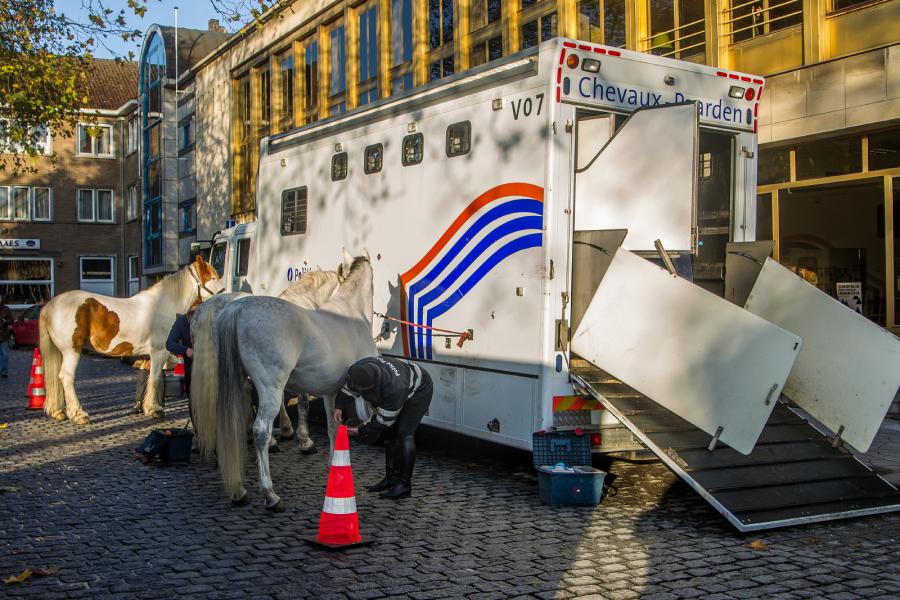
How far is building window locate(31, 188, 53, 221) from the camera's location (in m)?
48.9

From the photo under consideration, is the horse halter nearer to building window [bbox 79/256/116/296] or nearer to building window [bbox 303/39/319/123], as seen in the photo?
building window [bbox 303/39/319/123]

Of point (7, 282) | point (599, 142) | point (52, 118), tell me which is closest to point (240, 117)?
point (52, 118)

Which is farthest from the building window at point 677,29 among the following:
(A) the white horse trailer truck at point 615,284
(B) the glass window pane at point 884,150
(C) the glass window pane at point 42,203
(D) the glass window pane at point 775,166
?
(C) the glass window pane at point 42,203

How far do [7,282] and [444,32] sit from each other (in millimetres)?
33328

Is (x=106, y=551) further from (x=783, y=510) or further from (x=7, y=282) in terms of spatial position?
(x=7, y=282)

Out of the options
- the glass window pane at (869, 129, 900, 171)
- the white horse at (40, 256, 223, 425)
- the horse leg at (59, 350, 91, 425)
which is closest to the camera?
the horse leg at (59, 350, 91, 425)

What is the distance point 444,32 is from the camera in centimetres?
2325

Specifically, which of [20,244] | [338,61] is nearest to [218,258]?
[338,61]

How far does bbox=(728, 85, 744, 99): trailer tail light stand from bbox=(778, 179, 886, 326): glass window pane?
532 centimetres

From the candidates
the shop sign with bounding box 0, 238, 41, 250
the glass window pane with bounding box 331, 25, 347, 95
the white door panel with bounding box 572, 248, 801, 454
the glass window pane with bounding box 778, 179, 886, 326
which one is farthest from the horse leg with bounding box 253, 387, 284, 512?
the shop sign with bounding box 0, 238, 41, 250

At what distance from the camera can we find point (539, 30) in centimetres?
1991

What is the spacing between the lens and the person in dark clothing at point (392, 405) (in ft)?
23.6

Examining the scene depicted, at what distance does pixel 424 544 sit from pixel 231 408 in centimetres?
202

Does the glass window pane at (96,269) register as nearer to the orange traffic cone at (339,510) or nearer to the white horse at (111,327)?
the white horse at (111,327)
